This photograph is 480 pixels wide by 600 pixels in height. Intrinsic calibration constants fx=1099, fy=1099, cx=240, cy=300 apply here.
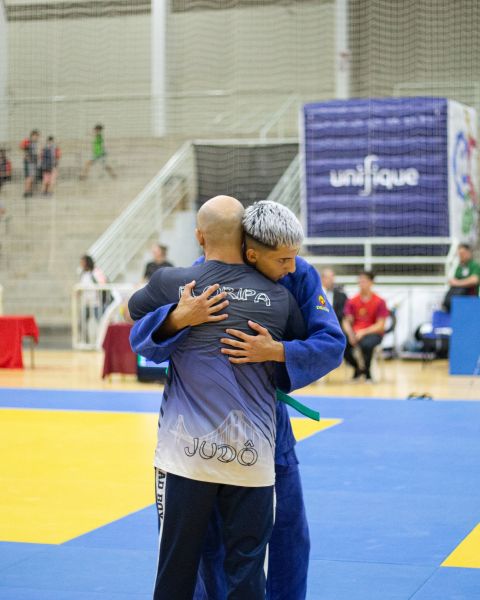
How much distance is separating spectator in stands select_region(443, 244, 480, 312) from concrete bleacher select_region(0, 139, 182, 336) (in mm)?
9882

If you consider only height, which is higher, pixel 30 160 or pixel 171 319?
pixel 30 160

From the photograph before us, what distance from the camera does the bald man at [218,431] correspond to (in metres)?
3.59

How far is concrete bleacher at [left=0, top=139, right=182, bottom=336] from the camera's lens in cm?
2434

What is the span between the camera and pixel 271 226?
3.60m

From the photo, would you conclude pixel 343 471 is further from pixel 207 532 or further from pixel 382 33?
pixel 382 33

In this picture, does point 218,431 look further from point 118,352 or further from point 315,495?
point 118,352

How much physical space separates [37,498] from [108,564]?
178 centimetres

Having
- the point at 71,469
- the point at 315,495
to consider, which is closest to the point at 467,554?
the point at 315,495

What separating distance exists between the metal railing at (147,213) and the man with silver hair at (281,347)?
732 inches

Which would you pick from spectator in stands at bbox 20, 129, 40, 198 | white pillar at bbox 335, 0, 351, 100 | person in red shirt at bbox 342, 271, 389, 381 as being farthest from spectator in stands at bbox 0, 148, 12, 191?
person in red shirt at bbox 342, 271, 389, 381

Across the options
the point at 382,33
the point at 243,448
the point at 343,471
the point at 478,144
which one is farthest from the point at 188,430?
the point at 382,33

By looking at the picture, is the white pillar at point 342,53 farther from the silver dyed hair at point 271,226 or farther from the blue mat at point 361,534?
the silver dyed hair at point 271,226

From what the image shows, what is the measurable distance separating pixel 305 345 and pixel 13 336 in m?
13.2

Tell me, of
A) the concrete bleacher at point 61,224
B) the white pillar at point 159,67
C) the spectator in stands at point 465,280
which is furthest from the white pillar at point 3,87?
the spectator in stands at point 465,280
